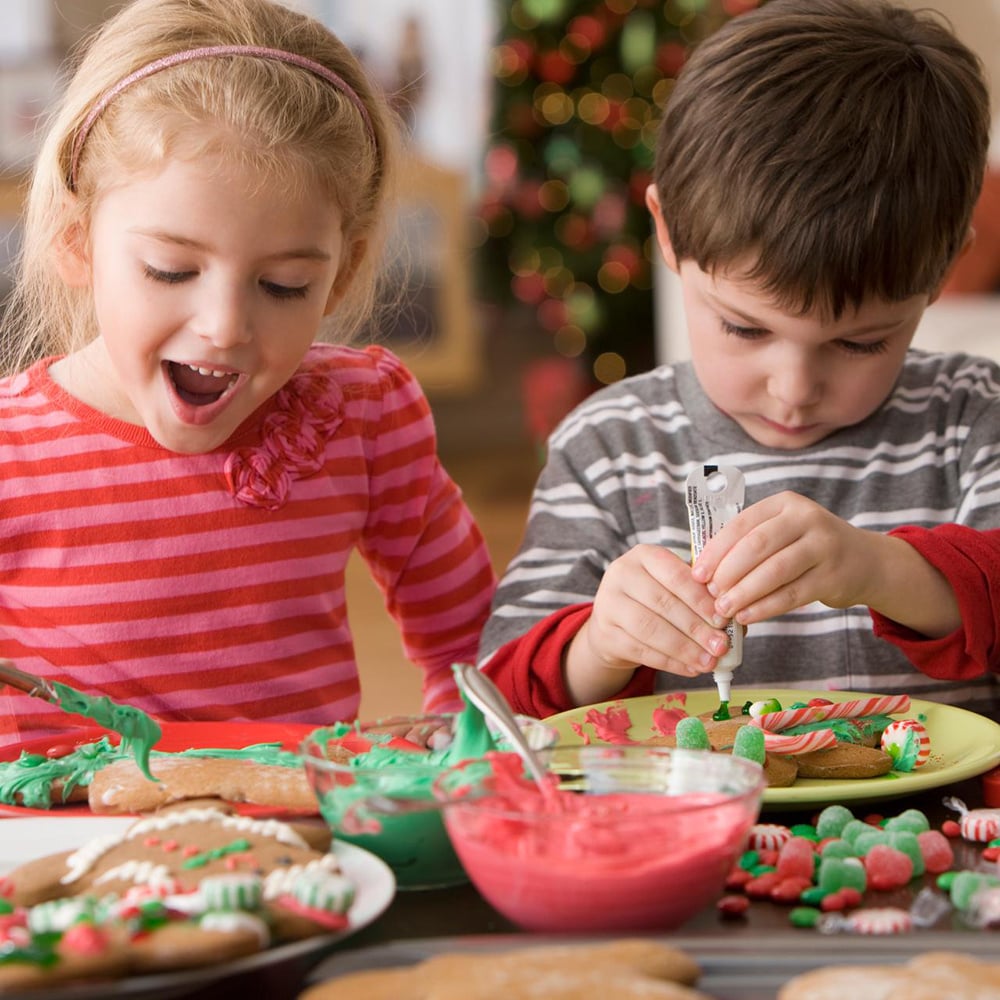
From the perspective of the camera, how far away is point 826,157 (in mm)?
1223

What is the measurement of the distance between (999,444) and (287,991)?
3.32 feet

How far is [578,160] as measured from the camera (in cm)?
521

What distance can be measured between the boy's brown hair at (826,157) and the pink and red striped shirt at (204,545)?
39 centimetres

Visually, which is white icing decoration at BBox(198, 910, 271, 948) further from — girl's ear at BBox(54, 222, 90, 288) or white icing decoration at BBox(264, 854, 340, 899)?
girl's ear at BBox(54, 222, 90, 288)

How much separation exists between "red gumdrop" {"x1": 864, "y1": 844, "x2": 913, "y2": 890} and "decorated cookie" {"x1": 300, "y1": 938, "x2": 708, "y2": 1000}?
19 cm

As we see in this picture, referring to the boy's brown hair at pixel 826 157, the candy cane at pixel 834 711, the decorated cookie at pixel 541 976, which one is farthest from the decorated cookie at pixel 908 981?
the boy's brown hair at pixel 826 157

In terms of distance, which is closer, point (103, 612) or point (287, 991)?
point (287, 991)

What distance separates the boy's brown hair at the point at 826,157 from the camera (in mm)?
1205

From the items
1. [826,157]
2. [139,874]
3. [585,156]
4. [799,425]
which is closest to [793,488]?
[799,425]

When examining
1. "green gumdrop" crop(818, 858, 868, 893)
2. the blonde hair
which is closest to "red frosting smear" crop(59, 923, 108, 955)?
"green gumdrop" crop(818, 858, 868, 893)

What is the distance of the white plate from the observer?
1.93 ft

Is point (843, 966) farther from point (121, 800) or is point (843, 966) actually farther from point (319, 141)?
point (319, 141)

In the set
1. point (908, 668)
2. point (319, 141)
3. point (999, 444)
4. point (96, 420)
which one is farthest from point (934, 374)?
point (96, 420)

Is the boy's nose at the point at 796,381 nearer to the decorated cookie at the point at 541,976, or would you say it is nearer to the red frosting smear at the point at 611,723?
the red frosting smear at the point at 611,723
